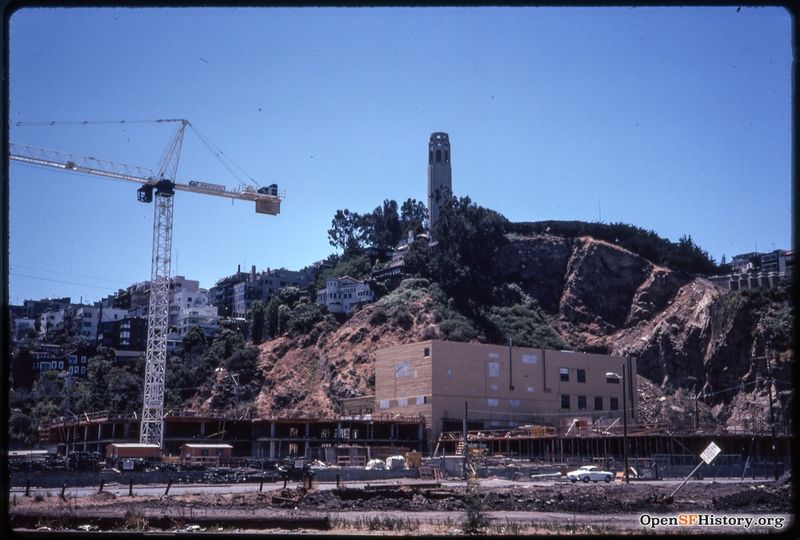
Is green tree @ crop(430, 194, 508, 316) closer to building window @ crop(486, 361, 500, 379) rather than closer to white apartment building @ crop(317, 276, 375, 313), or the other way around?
white apartment building @ crop(317, 276, 375, 313)

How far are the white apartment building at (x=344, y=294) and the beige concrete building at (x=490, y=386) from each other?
4168 centimetres

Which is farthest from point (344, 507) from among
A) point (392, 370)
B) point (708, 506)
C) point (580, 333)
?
point (580, 333)

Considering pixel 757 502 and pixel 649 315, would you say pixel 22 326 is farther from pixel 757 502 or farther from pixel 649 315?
pixel 757 502

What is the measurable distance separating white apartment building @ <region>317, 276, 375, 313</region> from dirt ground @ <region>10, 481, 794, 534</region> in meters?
83.3

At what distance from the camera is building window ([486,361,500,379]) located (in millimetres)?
73375

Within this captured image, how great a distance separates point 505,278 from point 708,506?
97.2 m

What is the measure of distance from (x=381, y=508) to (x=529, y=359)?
158 ft

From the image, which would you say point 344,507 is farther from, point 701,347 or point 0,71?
point 701,347

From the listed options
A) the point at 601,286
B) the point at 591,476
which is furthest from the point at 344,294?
the point at 591,476

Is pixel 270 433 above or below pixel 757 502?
below

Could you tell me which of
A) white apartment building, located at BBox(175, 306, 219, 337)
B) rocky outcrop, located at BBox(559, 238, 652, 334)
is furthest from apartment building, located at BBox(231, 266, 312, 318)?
rocky outcrop, located at BBox(559, 238, 652, 334)

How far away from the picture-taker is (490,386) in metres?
73.4

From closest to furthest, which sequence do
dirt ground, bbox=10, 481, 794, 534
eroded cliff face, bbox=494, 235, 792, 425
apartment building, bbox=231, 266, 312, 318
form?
dirt ground, bbox=10, 481, 794, 534 → eroded cliff face, bbox=494, 235, 792, 425 → apartment building, bbox=231, 266, 312, 318

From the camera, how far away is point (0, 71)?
9.45 metres
